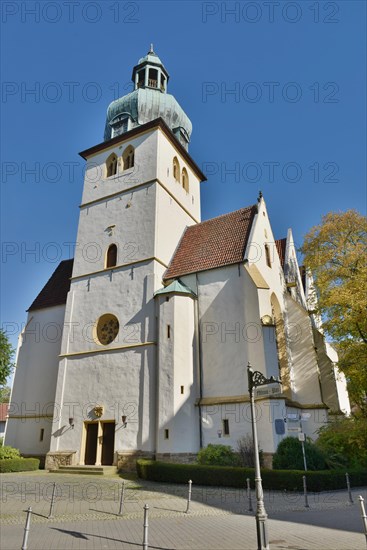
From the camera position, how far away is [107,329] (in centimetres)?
2288

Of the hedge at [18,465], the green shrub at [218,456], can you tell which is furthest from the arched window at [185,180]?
the hedge at [18,465]

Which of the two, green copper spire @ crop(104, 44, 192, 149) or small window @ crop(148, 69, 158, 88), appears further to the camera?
small window @ crop(148, 69, 158, 88)

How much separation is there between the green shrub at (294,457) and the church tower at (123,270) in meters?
5.93

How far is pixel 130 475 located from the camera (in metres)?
17.9

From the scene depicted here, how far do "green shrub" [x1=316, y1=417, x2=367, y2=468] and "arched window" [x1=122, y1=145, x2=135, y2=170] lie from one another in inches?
814

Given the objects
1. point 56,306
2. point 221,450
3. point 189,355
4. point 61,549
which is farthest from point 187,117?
point 61,549

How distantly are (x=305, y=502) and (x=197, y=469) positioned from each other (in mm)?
4924

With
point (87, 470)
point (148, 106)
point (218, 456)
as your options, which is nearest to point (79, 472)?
point (87, 470)

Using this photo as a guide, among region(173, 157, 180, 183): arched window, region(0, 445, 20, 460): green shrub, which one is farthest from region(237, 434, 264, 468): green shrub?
region(173, 157, 180, 183): arched window

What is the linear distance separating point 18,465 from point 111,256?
12636mm

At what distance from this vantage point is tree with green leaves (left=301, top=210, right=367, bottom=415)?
1816 centimetres

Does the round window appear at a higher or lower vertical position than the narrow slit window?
lower

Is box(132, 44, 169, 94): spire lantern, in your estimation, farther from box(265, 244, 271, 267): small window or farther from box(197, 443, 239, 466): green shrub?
box(197, 443, 239, 466): green shrub

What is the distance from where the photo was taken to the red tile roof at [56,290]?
27297mm
